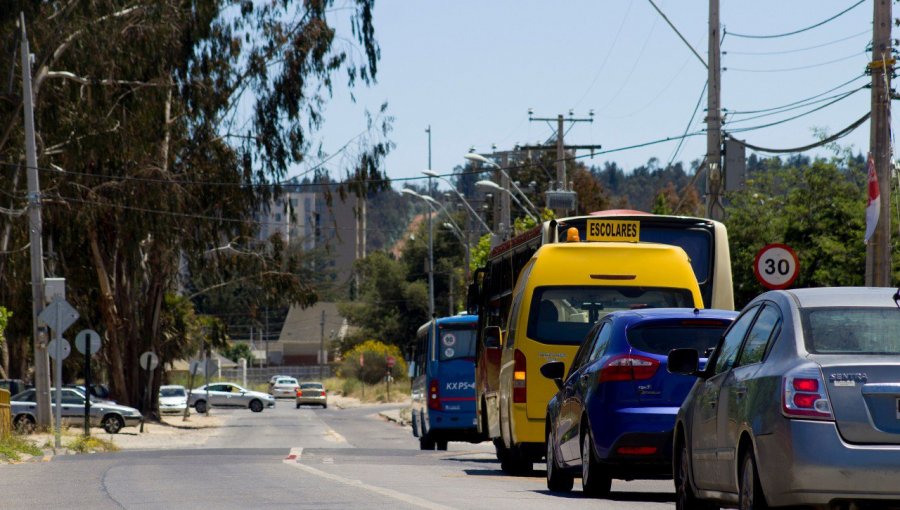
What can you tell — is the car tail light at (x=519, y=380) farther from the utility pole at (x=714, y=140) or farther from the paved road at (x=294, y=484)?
the utility pole at (x=714, y=140)

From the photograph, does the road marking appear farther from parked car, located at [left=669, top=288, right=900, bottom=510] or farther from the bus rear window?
parked car, located at [left=669, top=288, right=900, bottom=510]

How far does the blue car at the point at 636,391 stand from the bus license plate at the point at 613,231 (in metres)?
4.08

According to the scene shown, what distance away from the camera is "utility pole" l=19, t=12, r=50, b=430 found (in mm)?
31875

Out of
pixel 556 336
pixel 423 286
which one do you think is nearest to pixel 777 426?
pixel 556 336

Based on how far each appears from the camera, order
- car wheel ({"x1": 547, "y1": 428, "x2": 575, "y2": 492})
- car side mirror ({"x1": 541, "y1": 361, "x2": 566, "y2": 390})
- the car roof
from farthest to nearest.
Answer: car side mirror ({"x1": 541, "y1": 361, "x2": 566, "y2": 390}), car wheel ({"x1": 547, "y1": 428, "x2": 575, "y2": 492}), the car roof

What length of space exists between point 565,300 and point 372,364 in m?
85.2

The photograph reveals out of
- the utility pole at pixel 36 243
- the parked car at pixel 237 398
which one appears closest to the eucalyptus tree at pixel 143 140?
the utility pole at pixel 36 243

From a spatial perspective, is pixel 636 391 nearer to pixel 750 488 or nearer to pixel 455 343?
pixel 750 488

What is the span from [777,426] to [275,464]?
1307 cm

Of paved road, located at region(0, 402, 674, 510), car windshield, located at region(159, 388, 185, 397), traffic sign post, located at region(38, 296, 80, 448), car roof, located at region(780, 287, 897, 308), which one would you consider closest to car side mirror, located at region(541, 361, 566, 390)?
paved road, located at region(0, 402, 674, 510)

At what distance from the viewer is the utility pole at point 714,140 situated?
2700 cm

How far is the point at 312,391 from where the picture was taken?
79.9 meters

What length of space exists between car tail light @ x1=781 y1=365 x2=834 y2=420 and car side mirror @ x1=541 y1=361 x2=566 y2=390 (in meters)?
6.72

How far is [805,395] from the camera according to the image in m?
7.61
